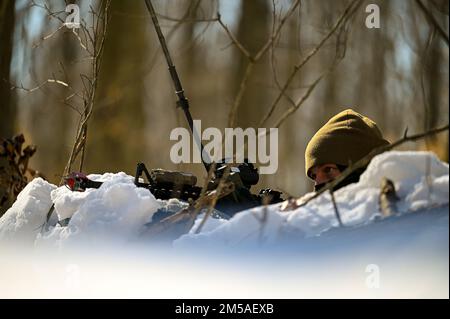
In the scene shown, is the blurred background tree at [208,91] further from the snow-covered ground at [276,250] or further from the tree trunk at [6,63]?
the snow-covered ground at [276,250]

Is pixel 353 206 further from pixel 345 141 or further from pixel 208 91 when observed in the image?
pixel 208 91

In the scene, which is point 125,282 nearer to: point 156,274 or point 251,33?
point 156,274

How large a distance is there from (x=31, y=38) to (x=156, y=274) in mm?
6606

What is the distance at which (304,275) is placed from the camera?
5.83 feet

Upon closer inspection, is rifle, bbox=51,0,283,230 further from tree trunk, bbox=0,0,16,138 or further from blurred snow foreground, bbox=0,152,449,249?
tree trunk, bbox=0,0,16,138

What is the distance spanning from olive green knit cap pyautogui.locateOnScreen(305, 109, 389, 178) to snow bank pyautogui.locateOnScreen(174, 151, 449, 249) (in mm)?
1146

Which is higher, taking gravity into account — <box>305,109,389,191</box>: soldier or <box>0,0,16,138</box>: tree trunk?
<box>0,0,16,138</box>: tree trunk

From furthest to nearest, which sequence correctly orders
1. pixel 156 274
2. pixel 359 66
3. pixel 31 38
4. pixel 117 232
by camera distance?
1. pixel 359 66
2. pixel 31 38
3. pixel 117 232
4. pixel 156 274

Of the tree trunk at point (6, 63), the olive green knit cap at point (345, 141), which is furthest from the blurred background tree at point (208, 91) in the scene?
the olive green knit cap at point (345, 141)

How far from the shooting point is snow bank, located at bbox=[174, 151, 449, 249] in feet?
5.74

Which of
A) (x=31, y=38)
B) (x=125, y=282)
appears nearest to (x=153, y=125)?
(x=31, y=38)

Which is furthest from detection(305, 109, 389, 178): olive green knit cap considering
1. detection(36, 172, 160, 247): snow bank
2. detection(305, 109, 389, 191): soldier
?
detection(36, 172, 160, 247): snow bank

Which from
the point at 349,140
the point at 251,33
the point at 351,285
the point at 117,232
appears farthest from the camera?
the point at 251,33

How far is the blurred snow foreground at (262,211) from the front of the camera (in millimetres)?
1770
